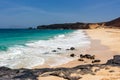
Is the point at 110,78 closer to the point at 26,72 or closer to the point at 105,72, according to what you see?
the point at 105,72

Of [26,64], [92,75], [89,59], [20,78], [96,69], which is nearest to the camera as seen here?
[20,78]

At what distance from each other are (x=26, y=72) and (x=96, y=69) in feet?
8.42

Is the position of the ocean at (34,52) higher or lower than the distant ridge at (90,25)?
higher

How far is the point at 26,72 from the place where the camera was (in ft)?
29.0

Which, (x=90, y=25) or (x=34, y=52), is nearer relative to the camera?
(x=34, y=52)

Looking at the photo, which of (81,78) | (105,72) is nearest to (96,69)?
(105,72)

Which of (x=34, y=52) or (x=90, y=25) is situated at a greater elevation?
(x=34, y=52)

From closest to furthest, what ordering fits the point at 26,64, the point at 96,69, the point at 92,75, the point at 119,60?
the point at 92,75
the point at 96,69
the point at 119,60
the point at 26,64

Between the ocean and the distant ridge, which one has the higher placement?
the ocean

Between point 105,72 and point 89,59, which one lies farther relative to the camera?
point 89,59

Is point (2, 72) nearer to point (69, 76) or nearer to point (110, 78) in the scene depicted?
point (69, 76)

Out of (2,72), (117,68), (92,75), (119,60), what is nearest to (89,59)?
(119,60)

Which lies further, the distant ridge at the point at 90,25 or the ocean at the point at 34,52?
the distant ridge at the point at 90,25

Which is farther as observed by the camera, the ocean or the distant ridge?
the distant ridge
